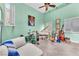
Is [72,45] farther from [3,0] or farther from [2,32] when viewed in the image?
[3,0]

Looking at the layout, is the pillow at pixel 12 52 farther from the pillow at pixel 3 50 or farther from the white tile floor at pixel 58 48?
the white tile floor at pixel 58 48

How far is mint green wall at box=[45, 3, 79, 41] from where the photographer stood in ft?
5.33

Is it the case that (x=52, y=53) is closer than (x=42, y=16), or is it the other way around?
(x=52, y=53)

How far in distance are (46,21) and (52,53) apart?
16.5 inches

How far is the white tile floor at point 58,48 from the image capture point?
159 centimetres

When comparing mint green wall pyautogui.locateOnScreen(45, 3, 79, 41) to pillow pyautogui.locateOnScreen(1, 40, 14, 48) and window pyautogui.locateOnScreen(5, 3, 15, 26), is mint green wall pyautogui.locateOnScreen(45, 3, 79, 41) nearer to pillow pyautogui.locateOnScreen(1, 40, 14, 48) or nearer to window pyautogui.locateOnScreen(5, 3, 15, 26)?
window pyautogui.locateOnScreen(5, 3, 15, 26)

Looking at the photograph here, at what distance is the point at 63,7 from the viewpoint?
5.40 feet

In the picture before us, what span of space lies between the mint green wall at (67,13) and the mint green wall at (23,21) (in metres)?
0.13

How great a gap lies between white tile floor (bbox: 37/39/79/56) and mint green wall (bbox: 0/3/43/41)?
0.22 m

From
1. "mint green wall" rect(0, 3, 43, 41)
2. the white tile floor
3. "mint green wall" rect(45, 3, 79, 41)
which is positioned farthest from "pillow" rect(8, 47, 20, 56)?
"mint green wall" rect(45, 3, 79, 41)

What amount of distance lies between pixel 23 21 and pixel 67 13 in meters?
0.57

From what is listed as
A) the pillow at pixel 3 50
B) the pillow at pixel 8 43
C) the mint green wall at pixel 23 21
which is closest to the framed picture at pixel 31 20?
the mint green wall at pixel 23 21

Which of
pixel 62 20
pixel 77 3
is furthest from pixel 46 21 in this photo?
pixel 77 3

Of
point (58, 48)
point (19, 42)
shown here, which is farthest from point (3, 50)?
point (58, 48)
